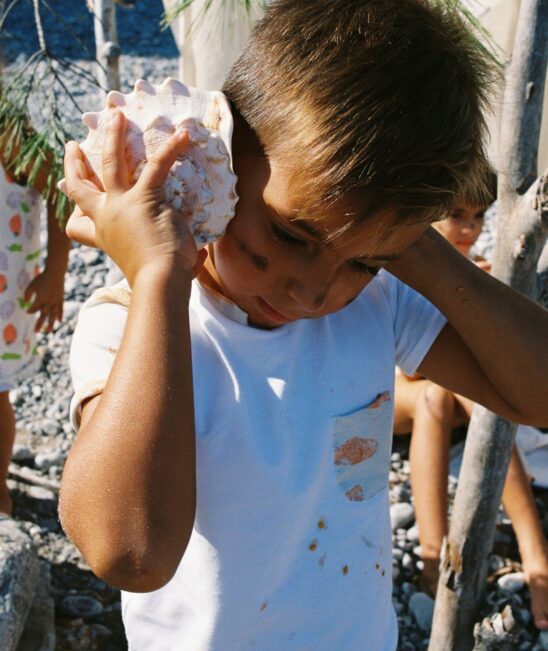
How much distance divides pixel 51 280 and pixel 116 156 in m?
2.16

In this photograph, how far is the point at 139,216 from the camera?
44.7 inches

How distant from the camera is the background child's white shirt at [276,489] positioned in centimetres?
132

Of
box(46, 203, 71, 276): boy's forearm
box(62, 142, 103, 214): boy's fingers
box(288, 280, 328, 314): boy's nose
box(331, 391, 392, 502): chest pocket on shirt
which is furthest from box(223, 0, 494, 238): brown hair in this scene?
box(46, 203, 71, 276): boy's forearm

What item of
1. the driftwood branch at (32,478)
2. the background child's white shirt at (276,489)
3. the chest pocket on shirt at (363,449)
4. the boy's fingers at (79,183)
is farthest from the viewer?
the driftwood branch at (32,478)

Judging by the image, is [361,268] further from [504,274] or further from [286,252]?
[504,274]

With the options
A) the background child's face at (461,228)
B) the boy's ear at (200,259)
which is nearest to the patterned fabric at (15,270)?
the background child's face at (461,228)

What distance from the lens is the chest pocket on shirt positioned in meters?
1.43

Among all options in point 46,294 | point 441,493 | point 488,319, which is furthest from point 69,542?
point 488,319

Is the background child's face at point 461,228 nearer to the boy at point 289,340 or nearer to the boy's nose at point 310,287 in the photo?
the boy at point 289,340

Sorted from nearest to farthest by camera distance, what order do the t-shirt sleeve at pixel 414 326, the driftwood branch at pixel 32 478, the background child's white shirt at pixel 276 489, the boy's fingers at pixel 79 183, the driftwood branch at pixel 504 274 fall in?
1. the boy's fingers at pixel 79 183
2. the background child's white shirt at pixel 276 489
3. the t-shirt sleeve at pixel 414 326
4. the driftwood branch at pixel 504 274
5. the driftwood branch at pixel 32 478

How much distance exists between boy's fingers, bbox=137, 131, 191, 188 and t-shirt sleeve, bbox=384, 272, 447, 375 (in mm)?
574

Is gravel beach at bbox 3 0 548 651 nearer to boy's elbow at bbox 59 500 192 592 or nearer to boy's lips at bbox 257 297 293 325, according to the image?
boy's lips at bbox 257 297 293 325

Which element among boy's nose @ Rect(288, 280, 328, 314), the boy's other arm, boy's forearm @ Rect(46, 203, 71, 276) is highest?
boy's nose @ Rect(288, 280, 328, 314)

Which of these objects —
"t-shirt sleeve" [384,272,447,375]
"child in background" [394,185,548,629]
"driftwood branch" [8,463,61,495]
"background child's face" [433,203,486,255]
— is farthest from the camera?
"background child's face" [433,203,486,255]
